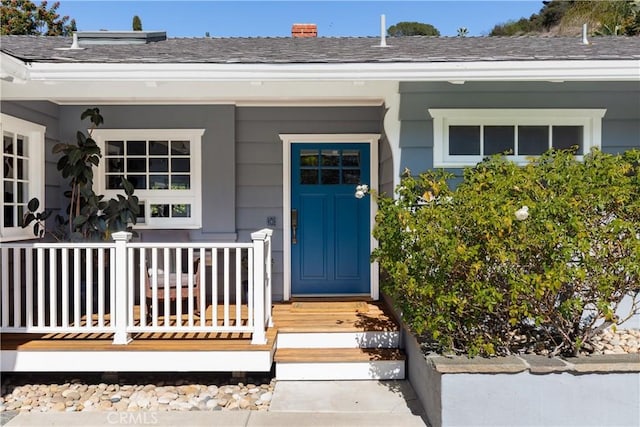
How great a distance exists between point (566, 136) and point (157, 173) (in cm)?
436

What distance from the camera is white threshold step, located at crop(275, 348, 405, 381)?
3.77 metres

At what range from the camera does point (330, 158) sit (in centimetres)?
528

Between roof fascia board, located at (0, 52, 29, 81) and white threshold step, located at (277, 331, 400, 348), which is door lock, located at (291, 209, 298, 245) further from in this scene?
roof fascia board, located at (0, 52, 29, 81)

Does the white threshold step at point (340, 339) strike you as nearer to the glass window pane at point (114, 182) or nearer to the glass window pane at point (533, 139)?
the glass window pane at point (533, 139)

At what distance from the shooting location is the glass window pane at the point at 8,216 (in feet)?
14.6

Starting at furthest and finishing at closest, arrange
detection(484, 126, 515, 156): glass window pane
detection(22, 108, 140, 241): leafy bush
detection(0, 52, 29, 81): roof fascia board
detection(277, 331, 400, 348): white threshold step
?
detection(22, 108, 140, 241): leafy bush → detection(484, 126, 515, 156): glass window pane → detection(277, 331, 400, 348): white threshold step → detection(0, 52, 29, 81): roof fascia board

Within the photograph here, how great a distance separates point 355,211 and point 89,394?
3.24m

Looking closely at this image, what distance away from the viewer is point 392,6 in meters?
7.59

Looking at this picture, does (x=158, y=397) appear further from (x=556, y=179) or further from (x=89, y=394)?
(x=556, y=179)

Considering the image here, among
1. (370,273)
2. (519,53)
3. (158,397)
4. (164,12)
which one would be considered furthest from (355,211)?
(164,12)

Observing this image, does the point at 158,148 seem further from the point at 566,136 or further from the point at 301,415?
the point at 566,136

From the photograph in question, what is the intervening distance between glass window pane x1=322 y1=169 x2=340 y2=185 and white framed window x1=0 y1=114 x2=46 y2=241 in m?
3.10

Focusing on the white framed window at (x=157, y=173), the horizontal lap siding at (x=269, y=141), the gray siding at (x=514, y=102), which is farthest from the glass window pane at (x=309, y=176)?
the gray siding at (x=514, y=102)

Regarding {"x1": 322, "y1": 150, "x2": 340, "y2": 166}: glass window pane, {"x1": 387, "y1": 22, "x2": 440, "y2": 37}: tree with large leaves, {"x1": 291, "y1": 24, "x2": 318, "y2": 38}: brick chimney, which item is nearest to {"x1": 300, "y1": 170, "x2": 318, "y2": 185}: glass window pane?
{"x1": 322, "y1": 150, "x2": 340, "y2": 166}: glass window pane
